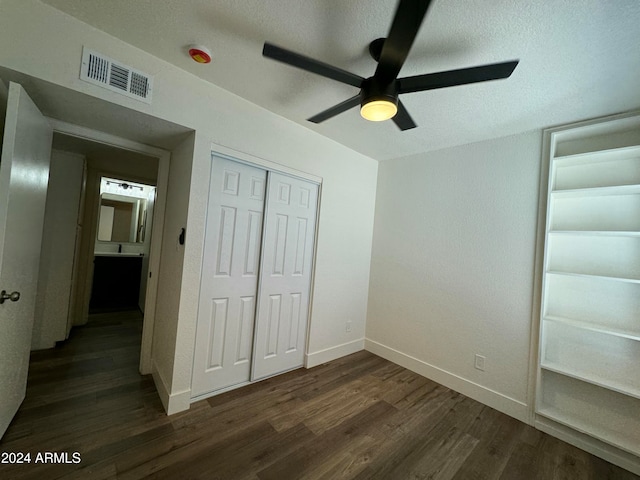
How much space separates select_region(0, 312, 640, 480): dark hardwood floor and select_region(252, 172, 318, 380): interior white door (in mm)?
246

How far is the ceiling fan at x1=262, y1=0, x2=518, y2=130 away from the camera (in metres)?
0.94

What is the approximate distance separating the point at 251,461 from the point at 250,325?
3.22 ft

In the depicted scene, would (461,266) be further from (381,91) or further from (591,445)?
(381,91)

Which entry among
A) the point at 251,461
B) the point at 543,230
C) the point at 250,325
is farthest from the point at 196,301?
the point at 543,230

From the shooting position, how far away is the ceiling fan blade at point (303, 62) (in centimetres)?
110

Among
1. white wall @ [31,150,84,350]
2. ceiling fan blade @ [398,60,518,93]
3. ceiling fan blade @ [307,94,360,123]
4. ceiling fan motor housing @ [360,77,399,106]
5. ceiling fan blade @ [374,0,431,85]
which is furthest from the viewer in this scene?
white wall @ [31,150,84,350]

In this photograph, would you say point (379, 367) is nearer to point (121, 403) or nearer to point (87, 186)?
point (121, 403)

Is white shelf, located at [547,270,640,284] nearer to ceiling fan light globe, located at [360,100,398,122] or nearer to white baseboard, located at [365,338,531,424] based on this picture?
white baseboard, located at [365,338,531,424]

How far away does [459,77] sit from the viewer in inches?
45.4

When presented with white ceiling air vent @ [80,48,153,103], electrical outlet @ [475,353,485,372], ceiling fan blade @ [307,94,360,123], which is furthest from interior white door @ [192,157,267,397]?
electrical outlet @ [475,353,485,372]

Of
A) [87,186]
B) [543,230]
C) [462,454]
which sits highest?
[87,186]

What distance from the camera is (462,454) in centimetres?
167

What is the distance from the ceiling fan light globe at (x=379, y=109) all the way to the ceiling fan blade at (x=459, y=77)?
0.10 meters

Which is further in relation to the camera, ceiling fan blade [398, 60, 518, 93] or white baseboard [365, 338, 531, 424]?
white baseboard [365, 338, 531, 424]
